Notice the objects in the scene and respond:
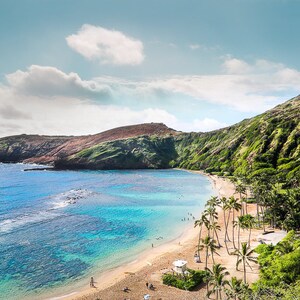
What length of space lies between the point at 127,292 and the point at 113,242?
26.4 meters

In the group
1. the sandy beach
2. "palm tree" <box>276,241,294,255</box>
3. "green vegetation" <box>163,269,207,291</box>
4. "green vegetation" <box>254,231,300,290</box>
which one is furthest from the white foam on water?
"palm tree" <box>276,241,294,255</box>

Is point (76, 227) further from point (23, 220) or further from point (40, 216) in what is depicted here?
point (23, 220)

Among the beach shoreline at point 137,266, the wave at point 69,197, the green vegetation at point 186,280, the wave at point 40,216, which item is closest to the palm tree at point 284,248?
the green vegetation at point 186,280

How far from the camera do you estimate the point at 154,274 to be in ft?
177

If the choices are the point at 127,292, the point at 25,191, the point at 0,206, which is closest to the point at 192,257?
the point at 127,292

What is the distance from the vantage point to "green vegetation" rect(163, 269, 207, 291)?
157ft

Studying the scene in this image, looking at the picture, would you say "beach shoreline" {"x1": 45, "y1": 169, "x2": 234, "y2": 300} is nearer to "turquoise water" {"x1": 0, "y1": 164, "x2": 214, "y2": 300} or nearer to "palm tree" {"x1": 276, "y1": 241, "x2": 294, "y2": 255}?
"turquoise water" {"x1": 0, "y1": 164, "x2": 214, "y2": 300}

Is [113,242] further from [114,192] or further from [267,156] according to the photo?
[267,156]

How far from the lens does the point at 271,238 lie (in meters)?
64.4

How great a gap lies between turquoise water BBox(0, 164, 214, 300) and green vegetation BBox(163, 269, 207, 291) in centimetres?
1511

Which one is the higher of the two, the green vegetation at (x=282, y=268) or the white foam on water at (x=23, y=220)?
the green vegetation at (x=282, y=268)

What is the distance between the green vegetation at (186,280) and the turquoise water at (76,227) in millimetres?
15114

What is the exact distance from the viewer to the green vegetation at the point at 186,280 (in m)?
47.8

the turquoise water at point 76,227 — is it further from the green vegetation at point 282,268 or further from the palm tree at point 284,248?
the palm tree at point 284,248
